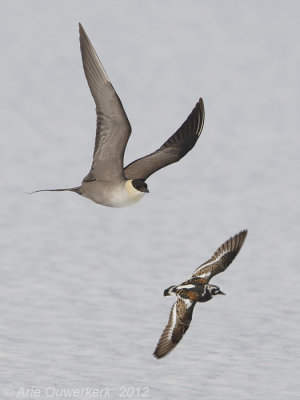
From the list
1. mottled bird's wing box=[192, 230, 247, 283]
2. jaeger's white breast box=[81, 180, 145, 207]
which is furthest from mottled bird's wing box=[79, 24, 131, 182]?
mottled bird's wing box=[192, 230, 247, 283]

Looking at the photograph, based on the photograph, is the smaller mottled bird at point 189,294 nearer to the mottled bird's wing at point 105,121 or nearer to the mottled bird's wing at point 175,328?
the mottled bird's wing at point 175,328

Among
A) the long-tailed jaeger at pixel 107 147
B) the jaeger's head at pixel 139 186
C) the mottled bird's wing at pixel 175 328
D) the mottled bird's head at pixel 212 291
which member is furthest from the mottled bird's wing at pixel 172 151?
the mottled bird's wing at pixel 175 328

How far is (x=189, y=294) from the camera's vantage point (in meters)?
16.2

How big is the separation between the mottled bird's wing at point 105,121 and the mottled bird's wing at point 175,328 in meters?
1.94

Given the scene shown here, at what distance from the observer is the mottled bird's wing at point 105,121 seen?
16.1 meters

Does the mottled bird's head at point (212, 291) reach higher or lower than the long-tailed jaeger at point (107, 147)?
lower

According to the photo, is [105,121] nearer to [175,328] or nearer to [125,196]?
[125,196]

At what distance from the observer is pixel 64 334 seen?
1831 centimetres

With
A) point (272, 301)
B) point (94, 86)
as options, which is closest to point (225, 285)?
point (272, 301)

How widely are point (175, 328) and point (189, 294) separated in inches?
27.5

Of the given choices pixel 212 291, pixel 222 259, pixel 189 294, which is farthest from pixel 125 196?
pixel 222 259

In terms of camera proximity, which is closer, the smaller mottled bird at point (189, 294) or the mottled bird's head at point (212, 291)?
the smaller mottled bird at point (189, 294)

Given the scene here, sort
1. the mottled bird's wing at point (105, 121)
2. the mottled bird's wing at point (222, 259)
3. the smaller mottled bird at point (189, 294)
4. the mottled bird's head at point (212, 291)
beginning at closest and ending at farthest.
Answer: the smaller mottled bird at point (189, 294)
the mottled bird's wing at point (105, 121)
the mottled bird's head at point (212, 291)
the mottled bird's wing at point (222, 259)

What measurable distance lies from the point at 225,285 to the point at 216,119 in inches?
448
